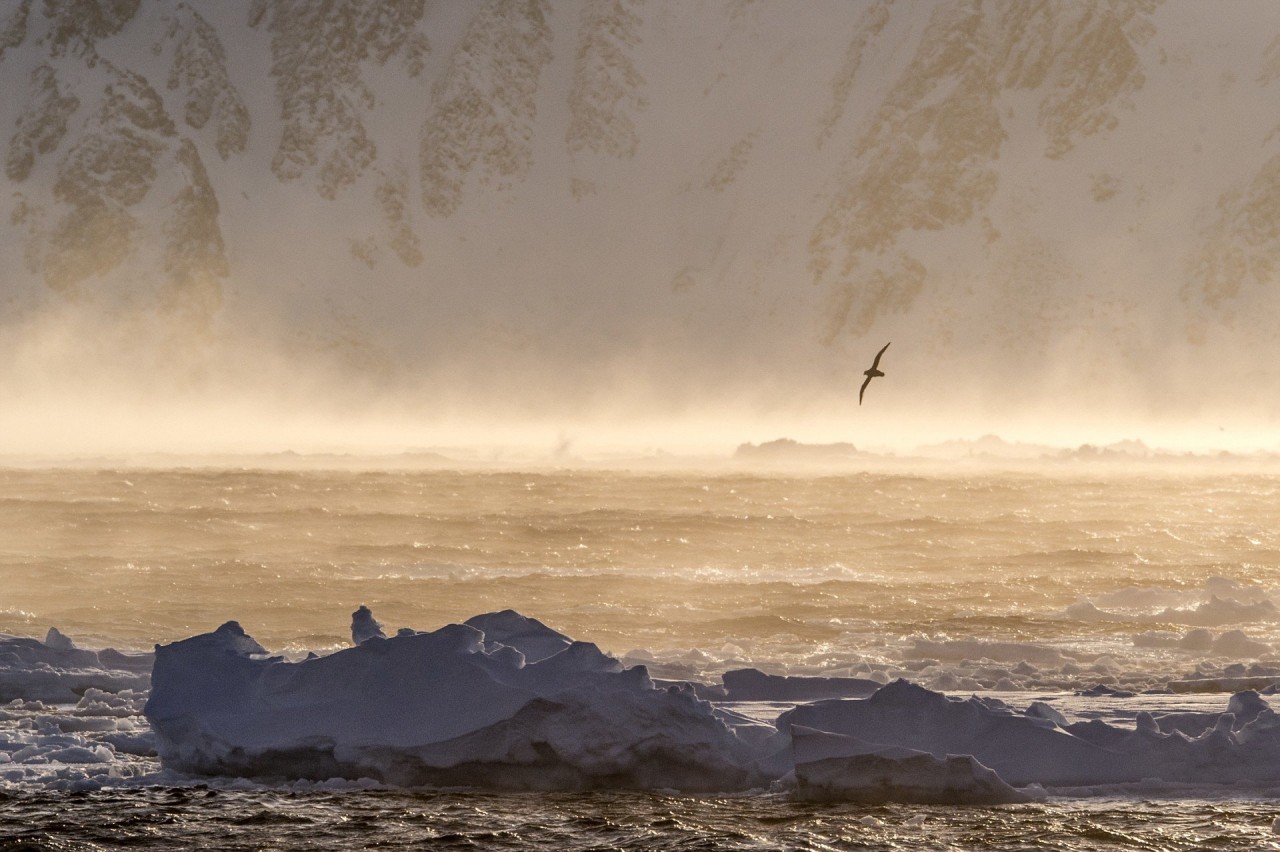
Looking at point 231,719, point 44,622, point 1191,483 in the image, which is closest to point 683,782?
point 231,719

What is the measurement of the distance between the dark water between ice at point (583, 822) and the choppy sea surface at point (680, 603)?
0.17 feet

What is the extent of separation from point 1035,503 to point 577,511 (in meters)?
29.6

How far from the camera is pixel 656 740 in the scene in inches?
744

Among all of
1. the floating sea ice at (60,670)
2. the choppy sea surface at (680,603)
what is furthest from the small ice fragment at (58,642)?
the choppy sea surface at (680,603)

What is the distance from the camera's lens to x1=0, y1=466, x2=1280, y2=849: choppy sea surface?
55.3 ft

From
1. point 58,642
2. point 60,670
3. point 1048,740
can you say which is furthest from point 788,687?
point 58,642

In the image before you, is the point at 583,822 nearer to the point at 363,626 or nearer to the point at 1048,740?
the point at 1048,740

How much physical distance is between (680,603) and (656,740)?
853 inches

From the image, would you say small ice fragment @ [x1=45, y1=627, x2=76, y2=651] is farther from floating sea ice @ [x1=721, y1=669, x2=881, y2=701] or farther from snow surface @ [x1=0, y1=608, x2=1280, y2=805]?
floating sea ice @ [x1=721, y1=669, x2=881, y2=701]

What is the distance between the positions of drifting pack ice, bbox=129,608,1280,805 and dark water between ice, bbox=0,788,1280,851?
0.54m

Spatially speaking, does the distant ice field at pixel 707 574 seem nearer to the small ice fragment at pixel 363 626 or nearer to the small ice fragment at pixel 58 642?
the small ice fragment at pixel 58 642

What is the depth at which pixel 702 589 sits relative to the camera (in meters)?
44.4

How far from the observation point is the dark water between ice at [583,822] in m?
16.1

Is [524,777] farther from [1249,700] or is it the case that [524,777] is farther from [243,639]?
[1249,700]
